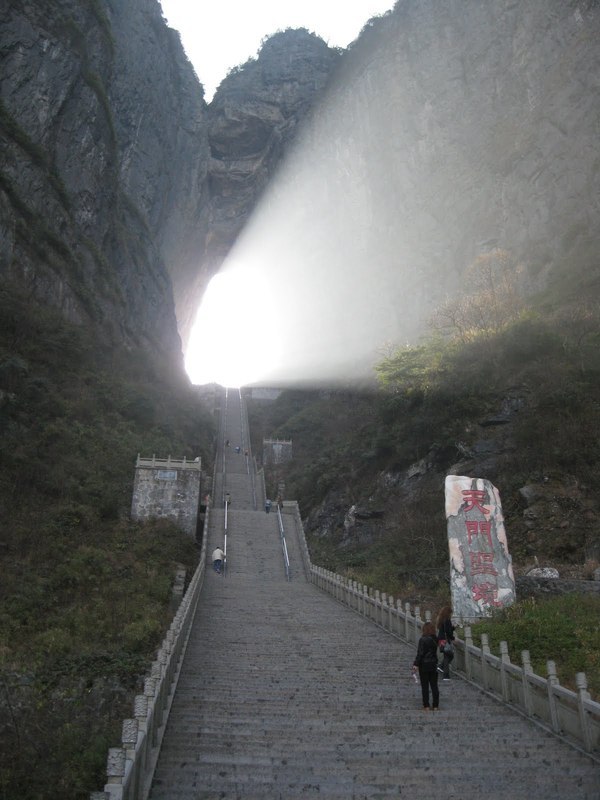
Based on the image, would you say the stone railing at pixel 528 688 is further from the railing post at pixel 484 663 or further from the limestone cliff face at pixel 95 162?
the limestone cliff face at pixel 95 162

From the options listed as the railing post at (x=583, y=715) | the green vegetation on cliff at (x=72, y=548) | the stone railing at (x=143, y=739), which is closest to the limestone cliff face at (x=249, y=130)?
the green vegetation on cliff at (x=72, y=548)

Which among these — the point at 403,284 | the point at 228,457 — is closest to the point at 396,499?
the point at 228,457

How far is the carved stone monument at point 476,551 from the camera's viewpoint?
35.6ft

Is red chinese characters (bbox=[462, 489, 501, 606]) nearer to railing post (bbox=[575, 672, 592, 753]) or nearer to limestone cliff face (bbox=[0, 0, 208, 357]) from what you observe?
railing post (bbox=[575, 672, 592, 753])

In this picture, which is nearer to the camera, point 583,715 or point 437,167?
point 583,715

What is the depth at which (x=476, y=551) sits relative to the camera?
11203mm

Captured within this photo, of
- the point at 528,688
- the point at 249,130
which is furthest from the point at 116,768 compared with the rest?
the point at 249,130

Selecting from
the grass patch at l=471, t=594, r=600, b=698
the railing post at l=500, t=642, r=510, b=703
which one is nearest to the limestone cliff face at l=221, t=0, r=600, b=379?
the grass patch at l=471, t=594, r=600, b=698

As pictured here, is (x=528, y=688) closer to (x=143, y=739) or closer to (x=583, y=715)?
(x=583, y=715)

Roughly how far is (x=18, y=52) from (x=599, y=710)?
3598 centimetres

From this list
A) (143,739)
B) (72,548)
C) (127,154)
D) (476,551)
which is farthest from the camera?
(127,154)

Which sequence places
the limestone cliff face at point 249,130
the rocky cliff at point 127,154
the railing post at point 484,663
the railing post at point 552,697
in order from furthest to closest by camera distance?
the limestone cliff face at point 249,130 → the rocky cliff at point 127,154 → the railing post at point 484,663 → the railing post at point 552,697

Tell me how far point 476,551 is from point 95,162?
33.7 metres

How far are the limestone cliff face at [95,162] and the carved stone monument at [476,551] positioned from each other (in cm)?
2212
